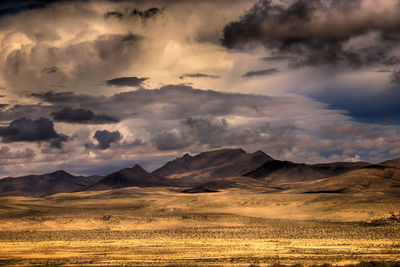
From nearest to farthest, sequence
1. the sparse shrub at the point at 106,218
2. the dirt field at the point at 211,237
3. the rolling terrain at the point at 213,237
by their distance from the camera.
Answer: the rolling terrain at the point at 213,237, the dirt field at the point at 211,237, the sparse shrub at the point at 106,218

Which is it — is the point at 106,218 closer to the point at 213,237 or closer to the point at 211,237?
the point at 211,237

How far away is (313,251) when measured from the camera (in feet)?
168

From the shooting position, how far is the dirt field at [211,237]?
4762 cm

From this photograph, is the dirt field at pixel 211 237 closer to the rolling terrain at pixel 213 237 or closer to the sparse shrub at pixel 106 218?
the rolling terrain at pixel 213 237

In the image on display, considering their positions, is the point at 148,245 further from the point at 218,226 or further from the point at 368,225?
the point at 368,225

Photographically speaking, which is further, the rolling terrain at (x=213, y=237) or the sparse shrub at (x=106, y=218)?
the sparse shrub at (x=106, y=218)

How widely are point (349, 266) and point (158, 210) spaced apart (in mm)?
91352

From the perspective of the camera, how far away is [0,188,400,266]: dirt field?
47.6 metres

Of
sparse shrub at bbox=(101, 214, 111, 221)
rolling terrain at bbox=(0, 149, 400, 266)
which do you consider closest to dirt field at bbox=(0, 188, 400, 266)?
rolling terrain at bbox=(0, 149, 400, 266)

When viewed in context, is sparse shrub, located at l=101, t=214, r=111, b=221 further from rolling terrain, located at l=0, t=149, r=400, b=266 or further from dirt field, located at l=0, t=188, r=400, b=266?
dirt field, located at l=0, t=188, r=400, b=266

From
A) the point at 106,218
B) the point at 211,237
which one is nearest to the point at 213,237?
the point at 211,237

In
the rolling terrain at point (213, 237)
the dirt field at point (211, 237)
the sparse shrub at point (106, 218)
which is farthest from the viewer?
the sparse shrub at point (106, 218)

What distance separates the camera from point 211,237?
68.8m

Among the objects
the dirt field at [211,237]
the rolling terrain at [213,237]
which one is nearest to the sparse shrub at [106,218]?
the rolling terrain at [213,237]
